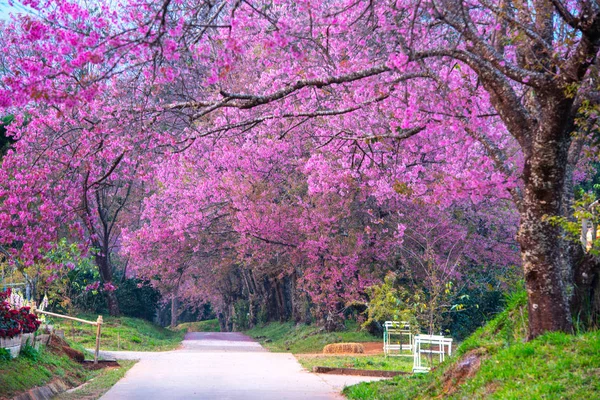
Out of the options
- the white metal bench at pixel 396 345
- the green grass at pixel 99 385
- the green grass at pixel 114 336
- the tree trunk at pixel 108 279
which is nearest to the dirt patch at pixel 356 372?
the white metal bench at pixel 396 345

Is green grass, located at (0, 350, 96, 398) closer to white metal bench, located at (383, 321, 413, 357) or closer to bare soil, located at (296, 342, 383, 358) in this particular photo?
bare soil, located at (296, 342, 383, 358)

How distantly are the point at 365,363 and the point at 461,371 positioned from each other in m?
8.25

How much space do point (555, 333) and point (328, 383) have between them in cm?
593

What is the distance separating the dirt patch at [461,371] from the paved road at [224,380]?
263 centimetres

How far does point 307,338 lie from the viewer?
85.5 ft

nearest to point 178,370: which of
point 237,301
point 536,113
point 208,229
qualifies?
point 536,113

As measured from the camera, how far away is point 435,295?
1502 cm

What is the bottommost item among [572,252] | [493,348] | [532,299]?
[493,348]

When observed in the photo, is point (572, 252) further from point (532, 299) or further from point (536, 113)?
point (536, 113)

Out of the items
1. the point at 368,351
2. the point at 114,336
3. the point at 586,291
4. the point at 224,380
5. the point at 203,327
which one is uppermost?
the point at 586,291

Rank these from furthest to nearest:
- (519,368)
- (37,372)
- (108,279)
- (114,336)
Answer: (108,279) < (114,336) < (37,372) < (519,368)

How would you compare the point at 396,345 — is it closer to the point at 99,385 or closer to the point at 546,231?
the point at 99,385

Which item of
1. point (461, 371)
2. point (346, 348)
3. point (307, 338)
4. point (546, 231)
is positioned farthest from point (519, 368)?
point (307, 338)

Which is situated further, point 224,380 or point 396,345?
point 396,345
